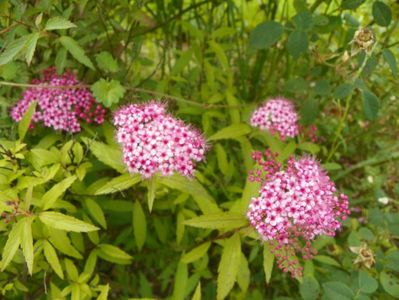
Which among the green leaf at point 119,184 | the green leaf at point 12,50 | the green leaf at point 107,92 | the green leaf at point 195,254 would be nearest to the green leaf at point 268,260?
the green leaf at point 195,254

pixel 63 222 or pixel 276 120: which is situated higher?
pixel 276 120

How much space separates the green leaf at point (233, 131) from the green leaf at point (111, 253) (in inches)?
28.8

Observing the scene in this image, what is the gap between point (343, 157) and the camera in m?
3.58

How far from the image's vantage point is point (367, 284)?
1939 mm

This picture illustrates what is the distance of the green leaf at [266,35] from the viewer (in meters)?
2.49

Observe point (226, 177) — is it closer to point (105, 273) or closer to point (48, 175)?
point (105, 273)

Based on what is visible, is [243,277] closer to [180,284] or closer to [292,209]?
[180,284]

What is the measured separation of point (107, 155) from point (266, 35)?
3.78ft

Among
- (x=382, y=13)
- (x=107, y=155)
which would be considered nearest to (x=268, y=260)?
(x=107, y=155)

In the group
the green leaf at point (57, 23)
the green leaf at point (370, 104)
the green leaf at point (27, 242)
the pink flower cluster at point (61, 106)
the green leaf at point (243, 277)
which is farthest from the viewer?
the green leaf at point (370, 104)

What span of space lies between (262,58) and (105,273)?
182cm

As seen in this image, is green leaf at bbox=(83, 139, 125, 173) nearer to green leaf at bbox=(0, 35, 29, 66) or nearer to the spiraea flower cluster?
green leaf at bbox=(0, 35, 29, 66)

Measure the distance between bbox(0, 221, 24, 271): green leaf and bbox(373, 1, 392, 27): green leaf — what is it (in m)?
1.96

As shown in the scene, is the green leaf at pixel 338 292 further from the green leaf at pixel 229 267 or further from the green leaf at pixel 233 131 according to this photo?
the green leaf at pixel 233 131
